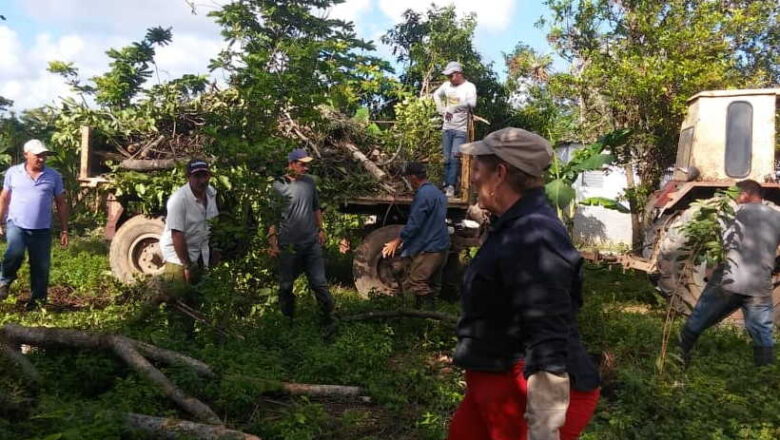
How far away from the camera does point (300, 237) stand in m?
6.35

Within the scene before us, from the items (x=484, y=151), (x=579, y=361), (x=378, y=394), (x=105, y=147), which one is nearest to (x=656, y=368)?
(x=378, y=394)

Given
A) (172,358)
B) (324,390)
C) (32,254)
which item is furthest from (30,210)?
(324,390)

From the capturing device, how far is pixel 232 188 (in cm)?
602

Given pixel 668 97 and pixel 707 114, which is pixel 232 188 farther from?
pixel 668 97

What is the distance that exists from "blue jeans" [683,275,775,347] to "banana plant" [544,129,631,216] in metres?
3.48

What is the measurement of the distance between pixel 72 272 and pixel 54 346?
14.8ft

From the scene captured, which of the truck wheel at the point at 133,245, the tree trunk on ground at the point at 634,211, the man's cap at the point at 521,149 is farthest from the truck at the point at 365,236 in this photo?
the tree trunk on ground at the point at 634,211

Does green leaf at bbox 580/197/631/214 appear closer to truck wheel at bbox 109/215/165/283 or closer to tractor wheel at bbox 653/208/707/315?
tractor wheel at bbox 653/208/707/315

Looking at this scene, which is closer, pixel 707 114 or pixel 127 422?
pixel 127 422

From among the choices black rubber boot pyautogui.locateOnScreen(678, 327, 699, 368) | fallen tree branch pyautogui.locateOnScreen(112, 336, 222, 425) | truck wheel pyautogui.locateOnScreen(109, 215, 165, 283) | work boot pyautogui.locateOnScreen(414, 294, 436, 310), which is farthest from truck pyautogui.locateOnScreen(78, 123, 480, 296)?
fallen tree branch pyautogui.locateOnScreen(112, 336, 222, 425)

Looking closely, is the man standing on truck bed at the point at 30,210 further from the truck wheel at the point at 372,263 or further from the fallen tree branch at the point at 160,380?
the truck wheel at the point at 372,263

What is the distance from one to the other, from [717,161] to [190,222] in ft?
20.8

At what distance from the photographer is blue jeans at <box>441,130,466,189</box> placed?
848 cm

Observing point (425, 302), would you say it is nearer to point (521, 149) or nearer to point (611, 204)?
point (611, 204)
